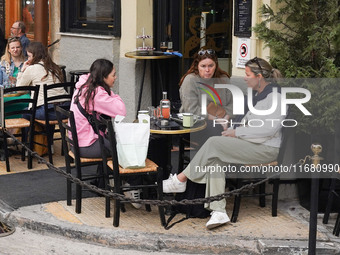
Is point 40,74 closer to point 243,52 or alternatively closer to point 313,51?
point 243,52

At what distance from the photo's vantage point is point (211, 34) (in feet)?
33.8

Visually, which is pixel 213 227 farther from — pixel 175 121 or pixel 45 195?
pixel 45 195

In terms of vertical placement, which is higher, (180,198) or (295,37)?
(295,37)

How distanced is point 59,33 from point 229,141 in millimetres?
5863

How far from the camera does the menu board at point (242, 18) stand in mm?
8336

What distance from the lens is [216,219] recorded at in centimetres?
633

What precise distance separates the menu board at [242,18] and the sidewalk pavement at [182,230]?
231 centimetres

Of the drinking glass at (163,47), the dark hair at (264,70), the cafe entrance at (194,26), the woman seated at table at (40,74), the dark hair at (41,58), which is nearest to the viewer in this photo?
the dark hair at (264,70)

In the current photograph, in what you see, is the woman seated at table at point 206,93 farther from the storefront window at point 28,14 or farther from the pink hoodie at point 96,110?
the storefront window at point 28,14

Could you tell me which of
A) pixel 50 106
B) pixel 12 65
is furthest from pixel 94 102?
pixel 12 65

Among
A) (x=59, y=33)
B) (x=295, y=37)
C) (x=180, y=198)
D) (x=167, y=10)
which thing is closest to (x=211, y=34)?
(x=167, y=10)

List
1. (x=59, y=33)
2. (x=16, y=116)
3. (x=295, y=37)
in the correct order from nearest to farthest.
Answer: (x=295, y=37) → (x=16, y=116) → (x=59, y=33)

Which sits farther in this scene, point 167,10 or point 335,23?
point 167,10

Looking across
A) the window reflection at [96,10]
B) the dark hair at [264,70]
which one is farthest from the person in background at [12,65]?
the dark hair at [264,70]
